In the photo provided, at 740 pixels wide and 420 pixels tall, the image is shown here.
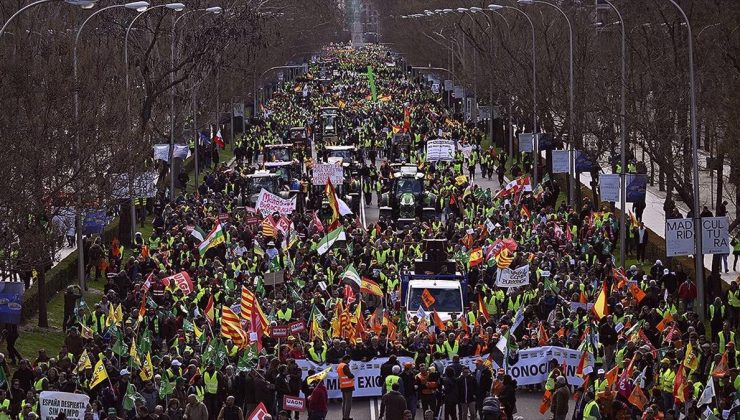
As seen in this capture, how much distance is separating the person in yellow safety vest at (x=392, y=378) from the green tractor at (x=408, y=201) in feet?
83.1

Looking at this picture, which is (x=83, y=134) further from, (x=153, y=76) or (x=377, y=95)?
(x=377, y=95)

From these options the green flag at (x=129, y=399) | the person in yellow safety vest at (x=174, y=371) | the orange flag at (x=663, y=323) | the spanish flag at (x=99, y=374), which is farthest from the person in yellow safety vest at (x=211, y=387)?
the orange flag at (x=663, y=323)

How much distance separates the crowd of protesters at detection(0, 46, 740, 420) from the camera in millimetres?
25812

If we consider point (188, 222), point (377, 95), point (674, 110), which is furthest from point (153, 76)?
point (377, 95)

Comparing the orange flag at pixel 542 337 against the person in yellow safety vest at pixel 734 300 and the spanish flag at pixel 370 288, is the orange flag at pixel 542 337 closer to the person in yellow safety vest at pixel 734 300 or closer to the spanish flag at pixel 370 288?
the person in yellow safety vest at pixel 734 300

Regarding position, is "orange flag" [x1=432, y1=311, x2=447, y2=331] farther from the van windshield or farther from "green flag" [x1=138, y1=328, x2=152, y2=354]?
"green flag" [x1=138, y1=328, x2=152, y2=354]

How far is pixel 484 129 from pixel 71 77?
62.4 metres

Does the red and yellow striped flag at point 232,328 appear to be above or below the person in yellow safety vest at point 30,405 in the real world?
below

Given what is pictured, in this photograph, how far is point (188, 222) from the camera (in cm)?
4681

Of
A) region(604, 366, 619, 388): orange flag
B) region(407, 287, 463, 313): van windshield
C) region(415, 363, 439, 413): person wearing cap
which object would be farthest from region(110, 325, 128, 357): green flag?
region(604, 366, 619, 388): orange flag

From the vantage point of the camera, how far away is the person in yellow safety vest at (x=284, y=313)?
1271 inches

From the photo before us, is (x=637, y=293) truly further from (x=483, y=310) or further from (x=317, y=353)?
(x=317, y=353)

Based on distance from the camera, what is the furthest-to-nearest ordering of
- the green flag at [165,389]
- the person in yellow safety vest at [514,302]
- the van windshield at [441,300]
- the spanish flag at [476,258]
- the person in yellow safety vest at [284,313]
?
1. the spanish flag at [476,258]
2. the person in yellow safety vest at [514,302]
3. the van windshield at [441,300]
4. the person in yellow safety vest at [284,313]
5. the green flag at [165,389]

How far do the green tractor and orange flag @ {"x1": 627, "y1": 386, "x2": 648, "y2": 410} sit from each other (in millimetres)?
26422
